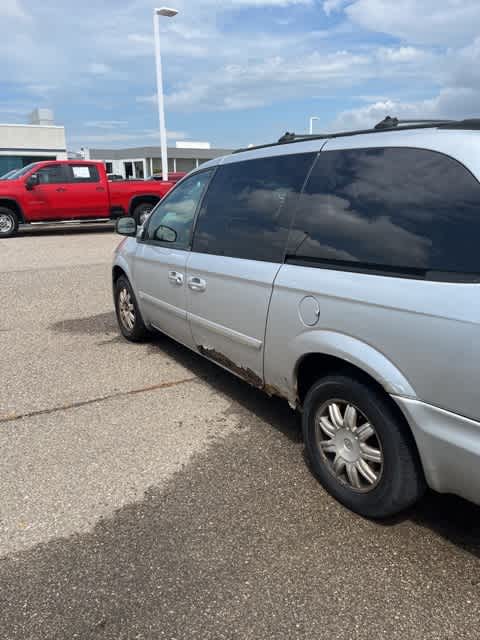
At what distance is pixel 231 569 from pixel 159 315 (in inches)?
101

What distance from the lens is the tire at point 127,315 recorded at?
5.05 meters

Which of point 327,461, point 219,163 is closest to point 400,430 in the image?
point 327,461

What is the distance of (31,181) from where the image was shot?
13.8 metres

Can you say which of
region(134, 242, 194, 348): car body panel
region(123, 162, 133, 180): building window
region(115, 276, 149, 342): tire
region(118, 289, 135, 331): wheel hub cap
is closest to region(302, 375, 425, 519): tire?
region(134, 242, 194, 348): car body panel

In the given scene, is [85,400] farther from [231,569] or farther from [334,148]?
[334,148]

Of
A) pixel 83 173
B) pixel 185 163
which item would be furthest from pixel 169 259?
pixel 185 163

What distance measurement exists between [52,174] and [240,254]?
1275 cm

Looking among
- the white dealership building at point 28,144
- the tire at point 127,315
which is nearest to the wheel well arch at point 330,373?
the tire at point 127,315

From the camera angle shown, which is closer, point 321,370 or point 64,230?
point 321,370

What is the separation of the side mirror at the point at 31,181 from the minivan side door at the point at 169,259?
10632mm

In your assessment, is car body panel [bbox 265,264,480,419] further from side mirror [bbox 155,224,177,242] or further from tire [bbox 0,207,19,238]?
tire [bbox 0,207,19,238]

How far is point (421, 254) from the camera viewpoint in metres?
2.06

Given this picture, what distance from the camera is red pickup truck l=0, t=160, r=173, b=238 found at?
45.4 ft

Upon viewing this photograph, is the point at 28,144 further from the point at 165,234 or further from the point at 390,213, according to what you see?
the point at 390,213
